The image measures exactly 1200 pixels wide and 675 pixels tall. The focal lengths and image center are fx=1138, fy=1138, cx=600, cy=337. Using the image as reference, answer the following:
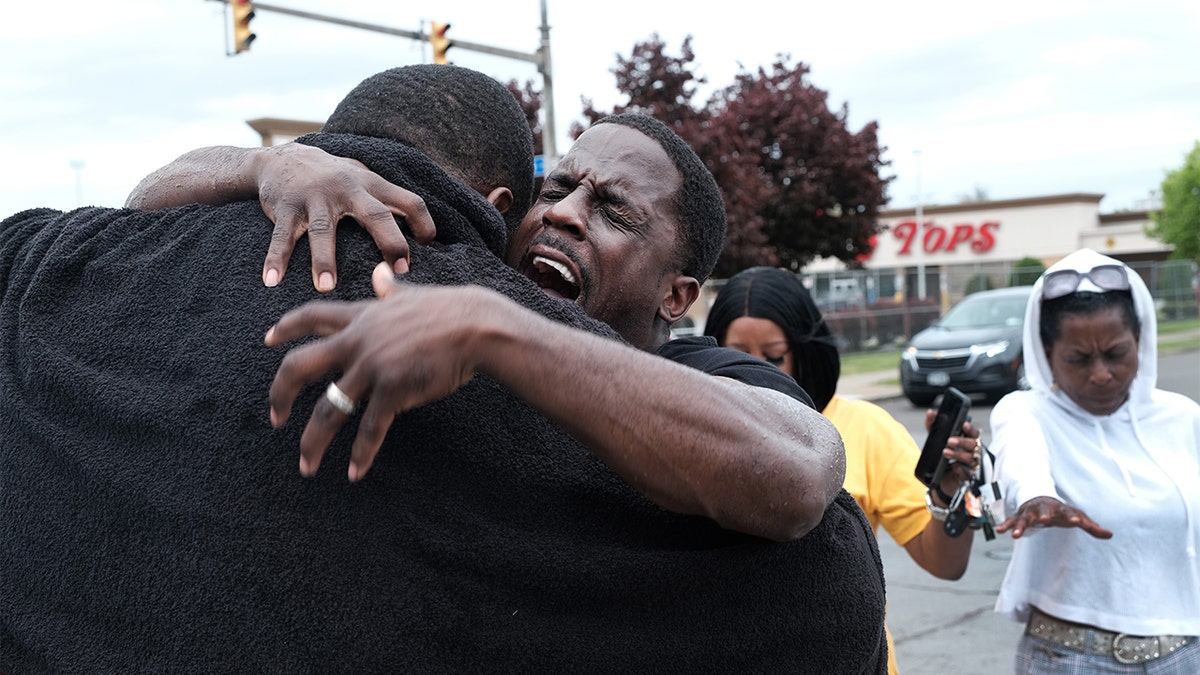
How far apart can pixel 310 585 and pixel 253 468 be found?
0.54 ft

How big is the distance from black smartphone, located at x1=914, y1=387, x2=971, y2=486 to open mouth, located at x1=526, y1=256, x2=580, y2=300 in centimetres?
171

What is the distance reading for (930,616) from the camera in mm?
7035

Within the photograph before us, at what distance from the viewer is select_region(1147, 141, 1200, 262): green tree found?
47781 mm

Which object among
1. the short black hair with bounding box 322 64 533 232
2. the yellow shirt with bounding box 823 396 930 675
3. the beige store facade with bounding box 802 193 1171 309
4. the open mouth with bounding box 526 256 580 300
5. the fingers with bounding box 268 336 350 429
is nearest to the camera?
the fingers with bounding box 268 336 350 429

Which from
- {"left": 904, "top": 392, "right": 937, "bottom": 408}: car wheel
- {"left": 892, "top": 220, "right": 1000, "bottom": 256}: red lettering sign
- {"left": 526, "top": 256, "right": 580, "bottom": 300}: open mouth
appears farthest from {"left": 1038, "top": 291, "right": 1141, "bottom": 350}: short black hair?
{"left": 892, "top": 220, "right": 1000, "bottom": 256}: red lettering sign

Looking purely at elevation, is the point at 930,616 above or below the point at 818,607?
below

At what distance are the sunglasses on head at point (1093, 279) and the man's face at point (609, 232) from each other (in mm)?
2262

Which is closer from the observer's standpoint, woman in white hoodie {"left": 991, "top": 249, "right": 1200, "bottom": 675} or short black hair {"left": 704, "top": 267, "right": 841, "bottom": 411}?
woman in white hoodie {"left": 991, "top": 249, "right": 1200, "bottom": 675}

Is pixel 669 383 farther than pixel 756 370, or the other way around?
pixel 756 370

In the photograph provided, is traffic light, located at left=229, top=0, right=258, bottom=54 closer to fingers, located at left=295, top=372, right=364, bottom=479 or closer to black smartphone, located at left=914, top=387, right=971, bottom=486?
black smartphone, located at left=914, top=387, right=971, bottom=486

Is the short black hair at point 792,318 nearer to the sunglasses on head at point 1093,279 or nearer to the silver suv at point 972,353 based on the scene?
the sunglasses on head at point 1093,279

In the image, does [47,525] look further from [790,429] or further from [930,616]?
[930,616]

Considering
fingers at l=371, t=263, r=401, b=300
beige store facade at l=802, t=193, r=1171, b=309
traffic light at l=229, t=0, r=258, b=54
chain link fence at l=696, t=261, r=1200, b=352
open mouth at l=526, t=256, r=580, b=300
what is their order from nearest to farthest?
fingers at l=371, t=263, r=401, b=300
open mouth at l=526, t=256, r=580, b=300
traffic light at l=229, t=0, r=258, b=54
chain link fence at l=696, t=261, r=1200, b=352
beige store facade at l=802, t=193, r=1171, b=309

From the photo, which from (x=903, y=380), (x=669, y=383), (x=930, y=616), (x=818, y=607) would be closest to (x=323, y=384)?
(x=669, y=383)
